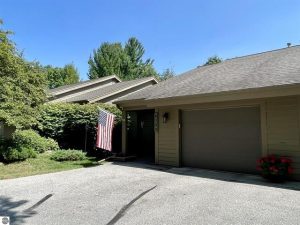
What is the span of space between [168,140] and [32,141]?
20.2 feet

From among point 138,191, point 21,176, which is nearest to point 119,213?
point 138,191

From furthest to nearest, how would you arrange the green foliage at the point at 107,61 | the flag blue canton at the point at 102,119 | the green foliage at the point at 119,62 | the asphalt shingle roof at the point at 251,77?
1. the green foliage at the point at 119,62
2. the green foliage at the point at 107,61
3. the flag blue canton at the point at 102,119
4. the asphalt shingle roof at the point at 251,77

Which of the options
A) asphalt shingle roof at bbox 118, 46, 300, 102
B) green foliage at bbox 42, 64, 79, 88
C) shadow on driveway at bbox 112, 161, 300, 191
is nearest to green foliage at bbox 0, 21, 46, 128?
asphalt shingle roof at bbox 118, 46, 300, 102

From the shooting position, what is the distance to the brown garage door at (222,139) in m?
8.30

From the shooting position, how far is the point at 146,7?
13.8 m

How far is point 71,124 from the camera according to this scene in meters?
14.2

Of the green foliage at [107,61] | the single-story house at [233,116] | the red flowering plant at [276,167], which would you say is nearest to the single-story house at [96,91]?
the single-story house at [233,116]

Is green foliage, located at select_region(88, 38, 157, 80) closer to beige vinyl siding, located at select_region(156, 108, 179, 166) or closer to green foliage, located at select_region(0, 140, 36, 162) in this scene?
green foliage, located at select_region(0, 140, 36, 162)

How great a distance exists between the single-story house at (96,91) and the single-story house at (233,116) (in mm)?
6529

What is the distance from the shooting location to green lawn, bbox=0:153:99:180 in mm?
9102

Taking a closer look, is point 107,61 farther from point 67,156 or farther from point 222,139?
point 222,139

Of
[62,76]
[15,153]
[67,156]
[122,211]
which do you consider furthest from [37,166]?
[62,76]

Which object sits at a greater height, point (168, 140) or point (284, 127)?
point (284, 127)

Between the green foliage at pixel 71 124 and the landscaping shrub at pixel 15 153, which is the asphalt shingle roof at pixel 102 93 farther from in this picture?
the landscaping shrub at pixel 15 153
